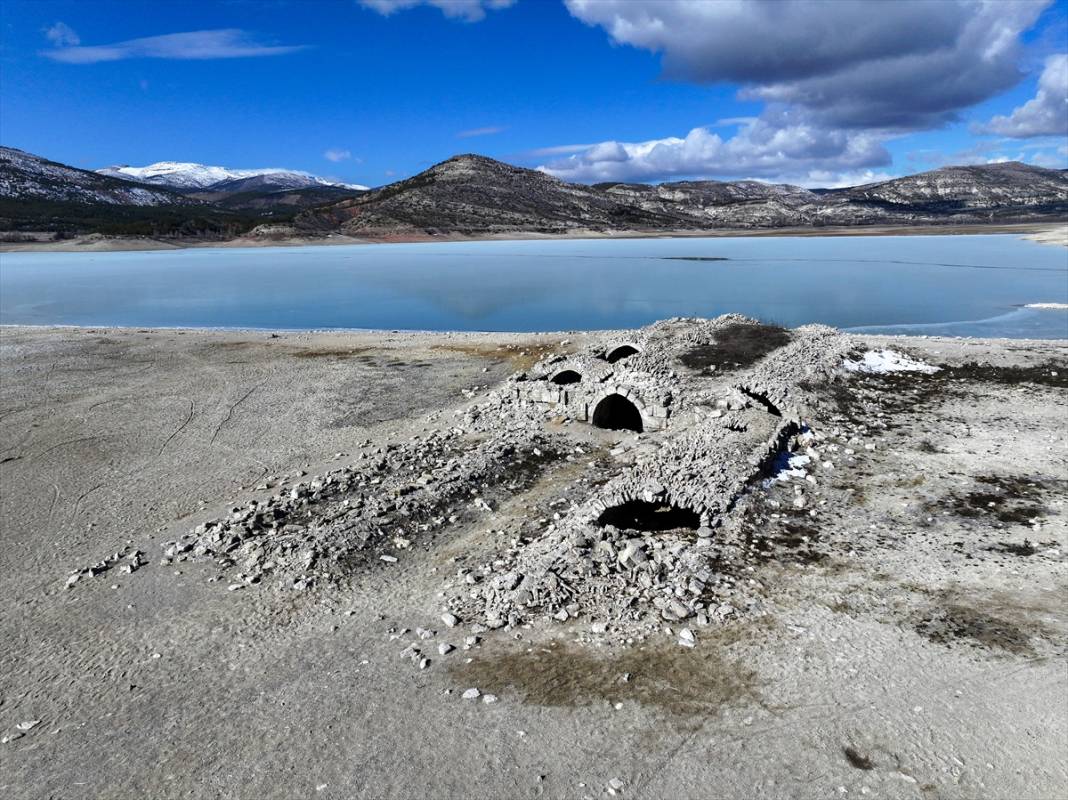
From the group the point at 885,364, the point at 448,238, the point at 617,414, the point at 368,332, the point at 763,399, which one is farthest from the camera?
the point at 448,238

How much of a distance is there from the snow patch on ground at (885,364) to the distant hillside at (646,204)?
321 feet

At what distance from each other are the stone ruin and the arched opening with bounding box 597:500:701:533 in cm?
3

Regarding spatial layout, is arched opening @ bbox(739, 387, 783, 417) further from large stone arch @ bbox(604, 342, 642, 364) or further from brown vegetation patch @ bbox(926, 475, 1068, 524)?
large stone arch @ bbox(604, 342, 642, 364)

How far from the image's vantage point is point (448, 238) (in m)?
113

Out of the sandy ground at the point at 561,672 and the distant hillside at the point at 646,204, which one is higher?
the distant hillside at the point at 646,204

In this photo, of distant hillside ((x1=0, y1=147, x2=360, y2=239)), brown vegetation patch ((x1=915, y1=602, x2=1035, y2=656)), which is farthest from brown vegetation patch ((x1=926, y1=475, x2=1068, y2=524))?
distant hillside ((x1=0, y1=147, x2=360, y2=239))

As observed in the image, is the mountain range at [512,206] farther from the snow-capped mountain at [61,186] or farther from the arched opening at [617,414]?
the arched opening at [617,414]

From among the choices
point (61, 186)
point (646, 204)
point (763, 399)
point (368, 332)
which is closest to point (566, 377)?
point (763, 399)

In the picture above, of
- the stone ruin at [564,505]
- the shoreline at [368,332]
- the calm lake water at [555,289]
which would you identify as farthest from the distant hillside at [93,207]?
the stone ruin at [564,505]

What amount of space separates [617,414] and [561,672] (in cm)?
1077

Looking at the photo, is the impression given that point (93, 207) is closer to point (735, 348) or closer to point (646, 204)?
point (646, 204)

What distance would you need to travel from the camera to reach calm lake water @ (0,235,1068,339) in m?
38.7

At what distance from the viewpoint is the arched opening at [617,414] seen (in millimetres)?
16984

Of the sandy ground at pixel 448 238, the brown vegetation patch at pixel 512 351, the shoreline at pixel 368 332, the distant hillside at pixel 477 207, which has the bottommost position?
the shoreline at pixel 368 332
